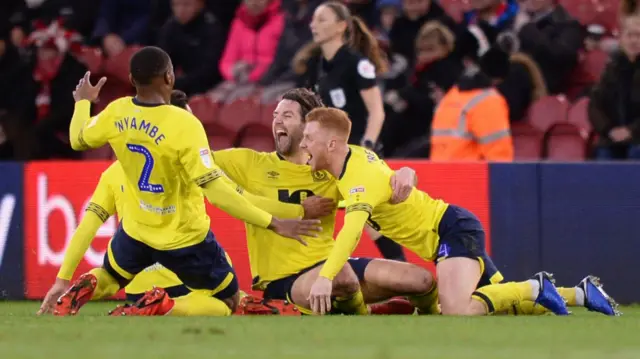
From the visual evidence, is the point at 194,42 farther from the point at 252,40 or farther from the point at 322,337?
the point at 322,337

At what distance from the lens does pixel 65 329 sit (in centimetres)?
750

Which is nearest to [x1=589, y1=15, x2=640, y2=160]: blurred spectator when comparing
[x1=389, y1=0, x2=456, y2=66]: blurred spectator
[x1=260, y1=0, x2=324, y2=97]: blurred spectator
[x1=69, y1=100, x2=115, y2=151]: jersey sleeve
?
[x1=389, y1=0, x2=456, y2=66]: blurred spectator

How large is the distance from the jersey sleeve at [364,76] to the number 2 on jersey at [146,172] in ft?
10.0

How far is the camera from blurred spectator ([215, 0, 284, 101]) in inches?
575

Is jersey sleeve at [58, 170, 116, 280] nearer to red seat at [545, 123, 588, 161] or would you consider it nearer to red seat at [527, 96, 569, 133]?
red seat at [545, 123, 588, 161]

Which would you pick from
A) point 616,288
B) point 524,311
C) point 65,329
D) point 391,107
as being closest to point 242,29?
point 391,107

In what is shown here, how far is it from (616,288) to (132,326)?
433 cm

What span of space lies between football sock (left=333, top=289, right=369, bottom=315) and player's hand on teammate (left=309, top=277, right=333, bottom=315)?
0.62 metres

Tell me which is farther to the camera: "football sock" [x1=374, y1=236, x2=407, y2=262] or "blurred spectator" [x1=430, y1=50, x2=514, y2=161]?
"blurred spectator" [x1=430, y1=50, x2=514, y2=161]

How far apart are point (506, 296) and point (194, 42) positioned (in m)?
6.87

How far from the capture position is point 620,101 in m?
12.6

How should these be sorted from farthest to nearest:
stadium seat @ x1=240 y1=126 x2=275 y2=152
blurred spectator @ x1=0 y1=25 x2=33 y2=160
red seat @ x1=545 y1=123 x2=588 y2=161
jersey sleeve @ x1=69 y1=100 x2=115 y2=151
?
blurred spectator @ x1=0 y1=25 x2=33 y2=160, stadium seat @ x1=240 y1=126 x2=275 y2=152, red seat @ x1=545 y1=123 x2=588 y2=161, jersey sleeve @ x1=69 y1=100 x2=115 y2=151

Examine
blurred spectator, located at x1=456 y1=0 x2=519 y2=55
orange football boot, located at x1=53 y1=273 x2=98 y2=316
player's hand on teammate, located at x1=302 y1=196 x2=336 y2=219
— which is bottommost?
orange football boot, located at x1=53 y1=273 x2=98 y2=316

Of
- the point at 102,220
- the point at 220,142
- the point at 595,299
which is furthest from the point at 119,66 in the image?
the point at 595,299
